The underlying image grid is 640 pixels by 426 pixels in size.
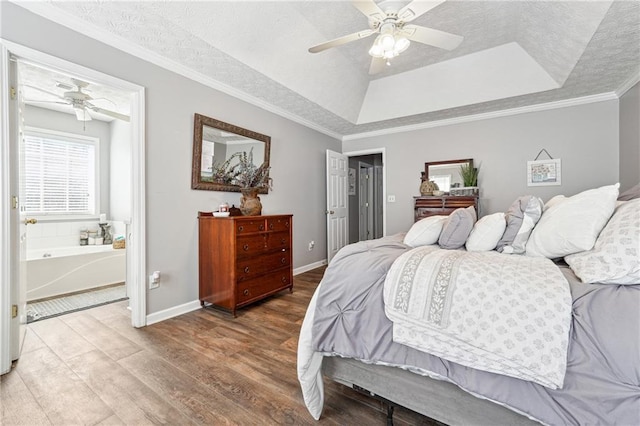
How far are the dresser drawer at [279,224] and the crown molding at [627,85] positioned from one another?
4.08m

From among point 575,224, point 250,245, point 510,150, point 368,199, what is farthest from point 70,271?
point 510,150

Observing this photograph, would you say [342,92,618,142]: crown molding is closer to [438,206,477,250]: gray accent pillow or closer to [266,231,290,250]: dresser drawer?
[266,231,290,250]: dresser drawer

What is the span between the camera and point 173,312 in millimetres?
2535

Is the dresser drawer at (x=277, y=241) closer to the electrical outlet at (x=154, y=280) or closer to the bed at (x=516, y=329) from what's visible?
the electrical outlet at (x=154, y=280)

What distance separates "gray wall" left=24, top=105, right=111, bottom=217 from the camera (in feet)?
12.7

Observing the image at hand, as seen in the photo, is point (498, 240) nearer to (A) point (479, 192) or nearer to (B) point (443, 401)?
(B) point (443, 401)

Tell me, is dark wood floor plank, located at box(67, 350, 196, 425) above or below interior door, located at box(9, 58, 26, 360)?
below

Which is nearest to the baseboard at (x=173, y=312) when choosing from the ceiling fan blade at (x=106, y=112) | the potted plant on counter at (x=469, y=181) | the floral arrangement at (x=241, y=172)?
the floral arrangement at (x=241, y=172)

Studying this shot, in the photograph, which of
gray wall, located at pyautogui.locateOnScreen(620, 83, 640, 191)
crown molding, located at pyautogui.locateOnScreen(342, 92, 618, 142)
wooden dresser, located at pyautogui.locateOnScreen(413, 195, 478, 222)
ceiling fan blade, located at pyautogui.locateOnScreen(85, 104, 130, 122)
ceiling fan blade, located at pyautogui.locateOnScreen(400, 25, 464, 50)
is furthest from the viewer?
→ wooden dresser, located at pyautogui.locateOnScreen(413, 195, 478, 222)

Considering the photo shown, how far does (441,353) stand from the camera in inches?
41.3

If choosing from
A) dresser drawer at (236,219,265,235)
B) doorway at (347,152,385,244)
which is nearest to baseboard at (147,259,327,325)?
dresser drawer at (236,219,265,235)

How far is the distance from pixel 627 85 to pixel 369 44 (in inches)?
117

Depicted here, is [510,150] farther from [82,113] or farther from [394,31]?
[82,113]

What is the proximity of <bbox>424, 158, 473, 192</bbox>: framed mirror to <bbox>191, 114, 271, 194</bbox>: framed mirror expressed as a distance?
2.78 metres
